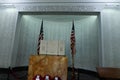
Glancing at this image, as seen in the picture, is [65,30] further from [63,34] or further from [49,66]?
[49,66]

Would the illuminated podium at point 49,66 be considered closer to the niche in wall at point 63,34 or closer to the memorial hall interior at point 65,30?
the memorial hall interior at point 65,30

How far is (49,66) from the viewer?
5789 millimetres

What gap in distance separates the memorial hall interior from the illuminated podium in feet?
13.0

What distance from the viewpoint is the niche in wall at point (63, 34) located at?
37.0 ft

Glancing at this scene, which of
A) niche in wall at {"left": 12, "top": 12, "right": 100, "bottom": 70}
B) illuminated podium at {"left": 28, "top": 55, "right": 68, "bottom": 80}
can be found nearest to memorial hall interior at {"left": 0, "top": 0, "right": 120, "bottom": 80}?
niche in wall at {"left": 12, "top": 12, "right": 100, "bottom": 70}

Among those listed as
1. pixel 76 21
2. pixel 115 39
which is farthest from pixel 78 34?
pixel 115 39

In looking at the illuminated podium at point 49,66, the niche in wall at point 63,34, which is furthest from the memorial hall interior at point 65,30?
the illuminated podium at point 49,66

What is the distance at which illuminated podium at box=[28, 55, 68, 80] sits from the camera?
5688 mm

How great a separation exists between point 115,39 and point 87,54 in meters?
2.24

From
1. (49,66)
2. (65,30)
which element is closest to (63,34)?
(65,30)

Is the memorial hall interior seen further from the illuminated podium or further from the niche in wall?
the illuminated podium

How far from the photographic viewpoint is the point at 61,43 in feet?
19.4

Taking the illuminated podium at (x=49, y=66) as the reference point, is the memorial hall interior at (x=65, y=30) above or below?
above

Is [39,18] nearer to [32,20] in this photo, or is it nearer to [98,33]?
[32,20]
